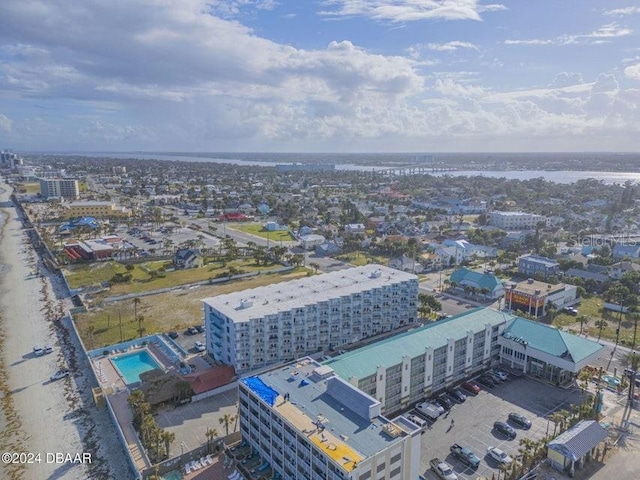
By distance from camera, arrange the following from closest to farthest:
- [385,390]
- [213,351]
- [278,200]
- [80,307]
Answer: [385,390] → [213,351] → [80,307] → [278,200]

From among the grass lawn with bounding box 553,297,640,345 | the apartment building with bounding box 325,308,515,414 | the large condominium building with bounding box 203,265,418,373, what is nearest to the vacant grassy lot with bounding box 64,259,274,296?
the large condominium building with bounding box 203,265,418,373

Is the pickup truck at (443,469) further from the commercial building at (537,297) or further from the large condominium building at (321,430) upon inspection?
the commercial building at (537,297)

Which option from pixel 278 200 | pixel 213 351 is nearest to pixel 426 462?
pixel 213 351

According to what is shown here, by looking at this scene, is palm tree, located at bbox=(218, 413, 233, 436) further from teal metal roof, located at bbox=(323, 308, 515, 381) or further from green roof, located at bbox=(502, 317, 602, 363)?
green roof, located at bbox=(502, 317, 602, 363)

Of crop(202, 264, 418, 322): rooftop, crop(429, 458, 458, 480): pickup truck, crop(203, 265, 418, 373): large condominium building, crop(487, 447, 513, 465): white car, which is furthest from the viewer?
crop(202, 264, 418, 322): rooftop

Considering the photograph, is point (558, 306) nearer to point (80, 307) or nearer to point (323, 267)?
point (323, 267)

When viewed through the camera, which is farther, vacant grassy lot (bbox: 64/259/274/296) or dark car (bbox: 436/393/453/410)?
A: vacant grassy lot (bbox: 64/259/274/296)

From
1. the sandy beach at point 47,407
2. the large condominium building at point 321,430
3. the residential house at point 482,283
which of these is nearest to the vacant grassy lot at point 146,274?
the sandy beach at point 47,407
